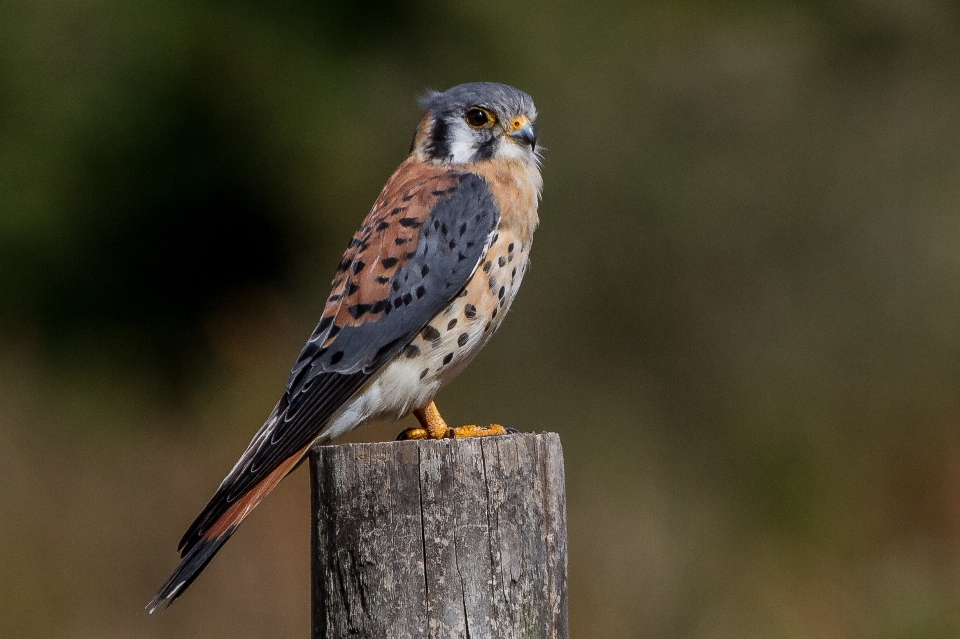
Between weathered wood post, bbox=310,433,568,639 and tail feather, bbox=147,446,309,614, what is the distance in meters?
→ 0.38

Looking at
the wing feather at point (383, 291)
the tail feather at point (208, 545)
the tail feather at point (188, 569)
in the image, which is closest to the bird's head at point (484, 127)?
the wing feather at point (383, 291)

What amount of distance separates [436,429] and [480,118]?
106 cm

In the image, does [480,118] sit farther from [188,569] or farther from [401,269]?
[188,569]

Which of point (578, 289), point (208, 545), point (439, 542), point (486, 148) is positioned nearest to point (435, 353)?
point (486, 148)

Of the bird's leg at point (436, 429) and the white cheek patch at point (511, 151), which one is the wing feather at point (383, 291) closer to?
the white cheek patch at point (511, 151)

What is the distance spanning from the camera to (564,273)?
645cm

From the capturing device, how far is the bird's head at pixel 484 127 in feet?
12.0

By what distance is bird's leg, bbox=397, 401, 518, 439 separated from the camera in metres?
3.07

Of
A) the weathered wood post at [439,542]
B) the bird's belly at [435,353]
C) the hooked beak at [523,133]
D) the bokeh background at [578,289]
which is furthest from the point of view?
the bokeh background at [578,289]

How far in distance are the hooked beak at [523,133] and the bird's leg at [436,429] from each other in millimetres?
934

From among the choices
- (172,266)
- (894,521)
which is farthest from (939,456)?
(172,266)

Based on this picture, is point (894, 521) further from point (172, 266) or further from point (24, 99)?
point (24, 99)

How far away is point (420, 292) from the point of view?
320 centimetres

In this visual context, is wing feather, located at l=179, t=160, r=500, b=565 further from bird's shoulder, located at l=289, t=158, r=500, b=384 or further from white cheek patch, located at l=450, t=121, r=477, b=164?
white cheek patch, located at l=450, t=121, r=477, b=164
